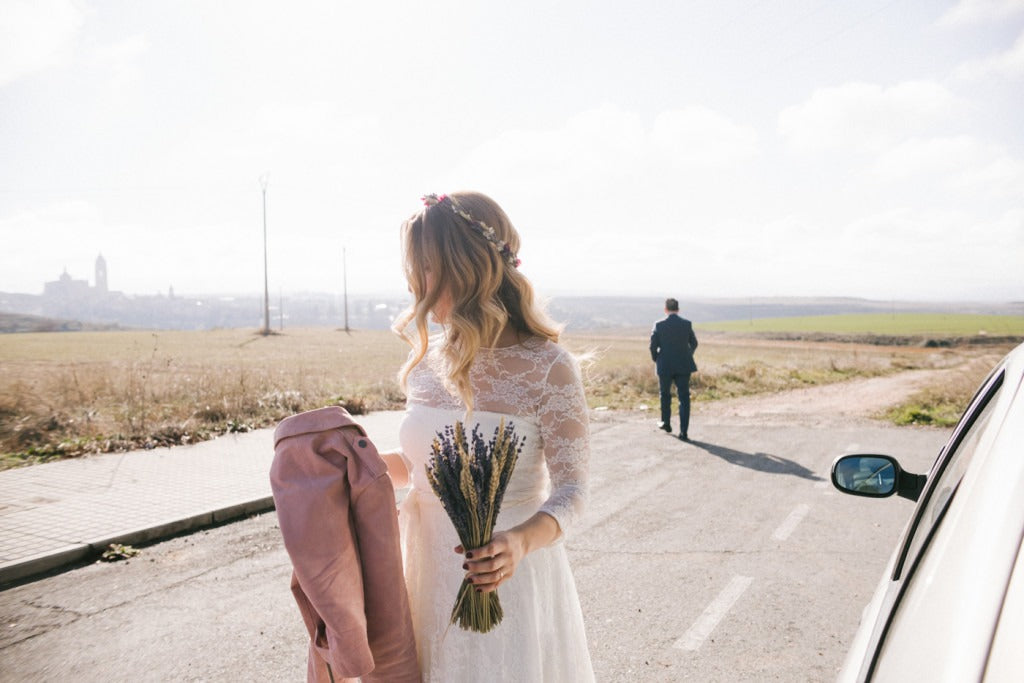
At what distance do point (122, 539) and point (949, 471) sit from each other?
20.0ft

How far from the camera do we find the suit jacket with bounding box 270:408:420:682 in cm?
161

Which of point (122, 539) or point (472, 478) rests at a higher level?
point (472, 478)

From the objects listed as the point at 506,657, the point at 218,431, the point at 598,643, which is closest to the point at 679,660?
the point at 598,643

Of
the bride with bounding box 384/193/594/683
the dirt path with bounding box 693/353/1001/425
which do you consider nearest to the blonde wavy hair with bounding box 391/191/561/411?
the bride with bounding box 384/193/594/683

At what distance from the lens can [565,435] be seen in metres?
2.03

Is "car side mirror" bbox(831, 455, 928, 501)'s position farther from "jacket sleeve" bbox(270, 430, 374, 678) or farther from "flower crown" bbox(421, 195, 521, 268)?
"jacket sleeve" bbox(270, 430, 374, 678)

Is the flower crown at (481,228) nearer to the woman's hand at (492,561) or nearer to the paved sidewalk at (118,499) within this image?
the woman's hand at (492,561)

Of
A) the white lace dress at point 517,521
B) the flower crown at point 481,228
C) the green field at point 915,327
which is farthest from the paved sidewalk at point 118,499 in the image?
the green field at point 915,327

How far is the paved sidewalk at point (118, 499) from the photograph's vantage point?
557cm

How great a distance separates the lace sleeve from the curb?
504 cm

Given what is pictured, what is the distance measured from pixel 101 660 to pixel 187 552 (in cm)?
185

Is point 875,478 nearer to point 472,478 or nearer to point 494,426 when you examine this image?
point 494,426

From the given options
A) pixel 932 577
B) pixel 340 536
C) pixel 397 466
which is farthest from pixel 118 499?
pixel 932 577

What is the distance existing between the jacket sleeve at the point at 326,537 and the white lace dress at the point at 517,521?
393 millimetres
